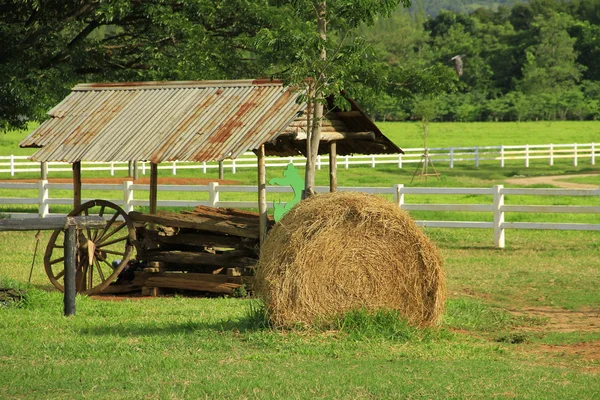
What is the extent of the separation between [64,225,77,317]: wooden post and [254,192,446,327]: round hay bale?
236cm

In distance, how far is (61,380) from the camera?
26.2ft

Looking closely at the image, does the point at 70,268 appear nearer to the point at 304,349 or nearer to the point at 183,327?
the point at 183,327

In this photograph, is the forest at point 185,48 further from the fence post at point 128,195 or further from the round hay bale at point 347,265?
the round hay bale at point 347,265

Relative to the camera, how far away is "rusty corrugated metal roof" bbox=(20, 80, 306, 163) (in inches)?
527

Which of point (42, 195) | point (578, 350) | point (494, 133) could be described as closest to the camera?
point (578, 350)

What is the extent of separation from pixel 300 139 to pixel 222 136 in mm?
1080

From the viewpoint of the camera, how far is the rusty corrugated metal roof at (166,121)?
43.9 ft

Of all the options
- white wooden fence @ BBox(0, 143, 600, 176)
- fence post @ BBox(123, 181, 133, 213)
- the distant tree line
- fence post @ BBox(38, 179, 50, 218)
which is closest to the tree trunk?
fence post @ BBox(123, 181, 133, 213)

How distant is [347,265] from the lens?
32.0 feet

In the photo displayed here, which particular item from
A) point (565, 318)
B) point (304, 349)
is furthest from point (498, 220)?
point (304, 349)

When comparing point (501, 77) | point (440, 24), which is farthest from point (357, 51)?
point (440, 24)

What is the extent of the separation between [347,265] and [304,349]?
1.00 meters

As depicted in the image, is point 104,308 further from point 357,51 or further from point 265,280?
point 357,51

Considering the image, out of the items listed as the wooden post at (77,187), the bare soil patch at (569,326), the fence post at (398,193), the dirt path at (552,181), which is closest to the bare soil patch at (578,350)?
the bare soil patch at (569,326)
